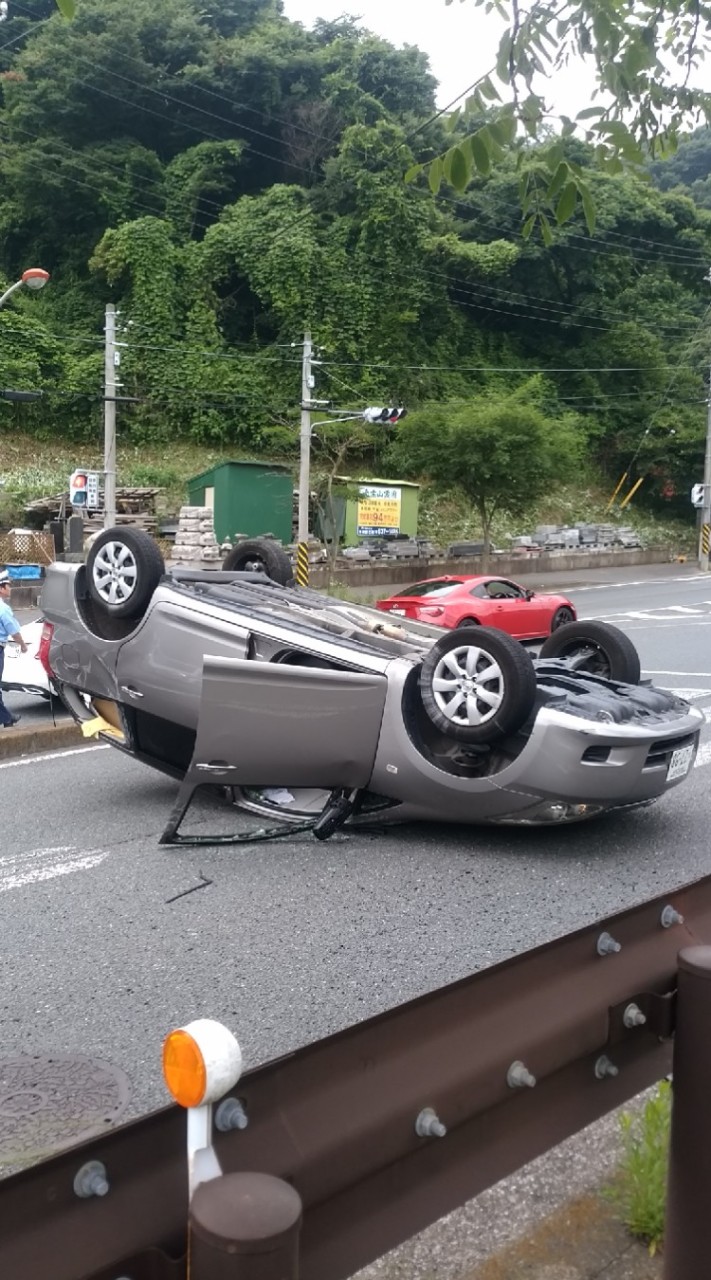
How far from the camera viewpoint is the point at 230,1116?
6.38ft

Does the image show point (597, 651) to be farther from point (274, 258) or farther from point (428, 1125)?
point (274, 258)

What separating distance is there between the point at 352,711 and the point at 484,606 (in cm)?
1246

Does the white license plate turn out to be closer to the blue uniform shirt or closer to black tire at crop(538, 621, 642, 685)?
black tire at crop(538, 621, 642, 685)

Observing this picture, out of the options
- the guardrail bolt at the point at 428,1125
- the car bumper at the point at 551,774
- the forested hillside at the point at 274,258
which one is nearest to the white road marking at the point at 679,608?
the car bumper at the point at 551,774

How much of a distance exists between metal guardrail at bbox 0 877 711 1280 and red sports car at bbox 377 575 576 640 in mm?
15382

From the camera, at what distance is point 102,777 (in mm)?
8898

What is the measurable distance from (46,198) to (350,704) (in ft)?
167

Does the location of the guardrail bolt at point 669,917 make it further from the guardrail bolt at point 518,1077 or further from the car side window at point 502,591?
the car side window at point 502,591

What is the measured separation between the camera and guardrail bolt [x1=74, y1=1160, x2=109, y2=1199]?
1770 millimetres

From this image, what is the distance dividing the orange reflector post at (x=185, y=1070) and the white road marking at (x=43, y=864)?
14.7 feet

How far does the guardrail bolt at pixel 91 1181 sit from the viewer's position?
5.81 feet

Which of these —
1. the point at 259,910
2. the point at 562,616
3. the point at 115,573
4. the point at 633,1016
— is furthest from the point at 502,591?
the point at 633,1016

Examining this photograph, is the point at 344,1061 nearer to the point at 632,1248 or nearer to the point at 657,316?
A: the point at 632,1248

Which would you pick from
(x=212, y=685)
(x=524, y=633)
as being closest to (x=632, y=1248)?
(x=212, y=685)
